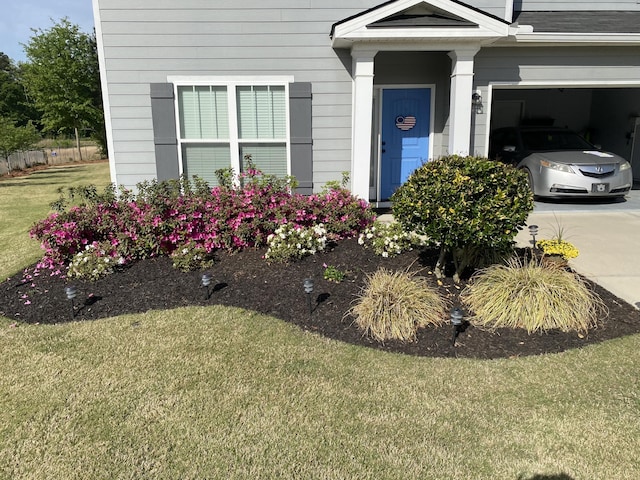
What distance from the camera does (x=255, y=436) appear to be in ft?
9.20

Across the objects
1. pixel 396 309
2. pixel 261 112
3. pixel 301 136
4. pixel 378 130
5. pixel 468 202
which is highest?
pixel 261 112

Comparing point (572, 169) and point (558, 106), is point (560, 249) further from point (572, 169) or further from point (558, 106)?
point (558, 106)

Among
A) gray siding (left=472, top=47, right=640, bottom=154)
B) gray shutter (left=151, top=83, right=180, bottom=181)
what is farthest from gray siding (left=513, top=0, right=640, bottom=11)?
gray shutter (left=151, top=83, right=180, bottom=181)

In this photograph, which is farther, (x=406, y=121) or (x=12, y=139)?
(x=12, y=139)

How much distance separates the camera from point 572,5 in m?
8.62

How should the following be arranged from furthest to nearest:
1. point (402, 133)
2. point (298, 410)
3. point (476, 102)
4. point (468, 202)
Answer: point (402, 133) → point (476, 102) → point (468, 202) → point (298, 410)

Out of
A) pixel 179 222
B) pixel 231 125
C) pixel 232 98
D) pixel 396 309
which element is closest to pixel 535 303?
pixel 396 309

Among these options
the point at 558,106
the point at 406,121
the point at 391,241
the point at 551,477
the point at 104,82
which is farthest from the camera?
the point at 558,106

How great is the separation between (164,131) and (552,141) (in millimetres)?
7356

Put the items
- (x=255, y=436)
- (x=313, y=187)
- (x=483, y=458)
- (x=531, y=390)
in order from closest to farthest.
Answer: (x=483, y=458), (x=255, y=436), (x=531, y=390), (x=313, y=187)

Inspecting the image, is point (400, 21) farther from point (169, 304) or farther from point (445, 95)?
point (169, 304)

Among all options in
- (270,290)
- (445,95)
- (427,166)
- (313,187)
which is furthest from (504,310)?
(445,95)

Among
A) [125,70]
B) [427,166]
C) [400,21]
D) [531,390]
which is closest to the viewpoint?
[531,390]

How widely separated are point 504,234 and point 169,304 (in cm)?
322
